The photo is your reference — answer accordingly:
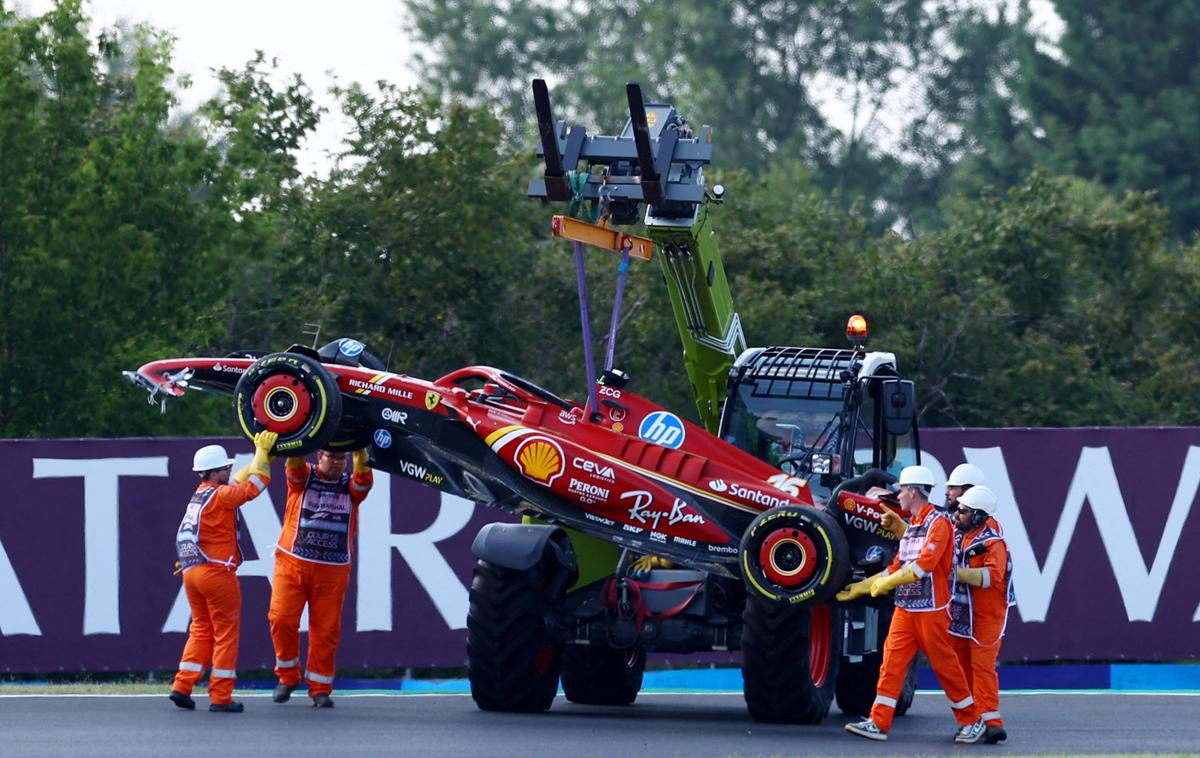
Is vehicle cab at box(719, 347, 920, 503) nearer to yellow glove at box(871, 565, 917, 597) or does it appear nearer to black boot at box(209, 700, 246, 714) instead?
yellow glove at box(871, 565, 917, 597)

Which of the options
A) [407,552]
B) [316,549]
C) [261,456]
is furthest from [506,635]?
[407,552]

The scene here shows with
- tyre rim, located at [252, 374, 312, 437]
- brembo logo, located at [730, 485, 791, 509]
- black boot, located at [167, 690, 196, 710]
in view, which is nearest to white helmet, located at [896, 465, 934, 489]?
brembo logo, located at [730, 485, 791, 509]

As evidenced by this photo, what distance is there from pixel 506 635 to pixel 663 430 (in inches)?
69.9

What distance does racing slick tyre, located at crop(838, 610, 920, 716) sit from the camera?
50.6 feet

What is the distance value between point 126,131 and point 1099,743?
46.9ft

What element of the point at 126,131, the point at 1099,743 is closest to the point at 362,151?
the point at 126,131

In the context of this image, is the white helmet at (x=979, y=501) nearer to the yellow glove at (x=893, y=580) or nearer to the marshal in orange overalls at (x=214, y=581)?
the yellow glove at (x=893, y=580)

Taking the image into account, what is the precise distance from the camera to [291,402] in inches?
530

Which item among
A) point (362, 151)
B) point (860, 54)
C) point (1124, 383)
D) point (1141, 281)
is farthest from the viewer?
point (860, 54)

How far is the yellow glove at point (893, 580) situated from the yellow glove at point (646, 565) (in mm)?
1793

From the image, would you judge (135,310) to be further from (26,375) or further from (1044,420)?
(1044,420)

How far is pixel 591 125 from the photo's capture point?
5681 cm

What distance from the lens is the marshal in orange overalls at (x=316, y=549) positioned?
1425 centimetres

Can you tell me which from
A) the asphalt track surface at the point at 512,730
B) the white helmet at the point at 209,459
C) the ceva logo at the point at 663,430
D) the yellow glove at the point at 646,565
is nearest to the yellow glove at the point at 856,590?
the asphalt track surface at the point at 512,730
